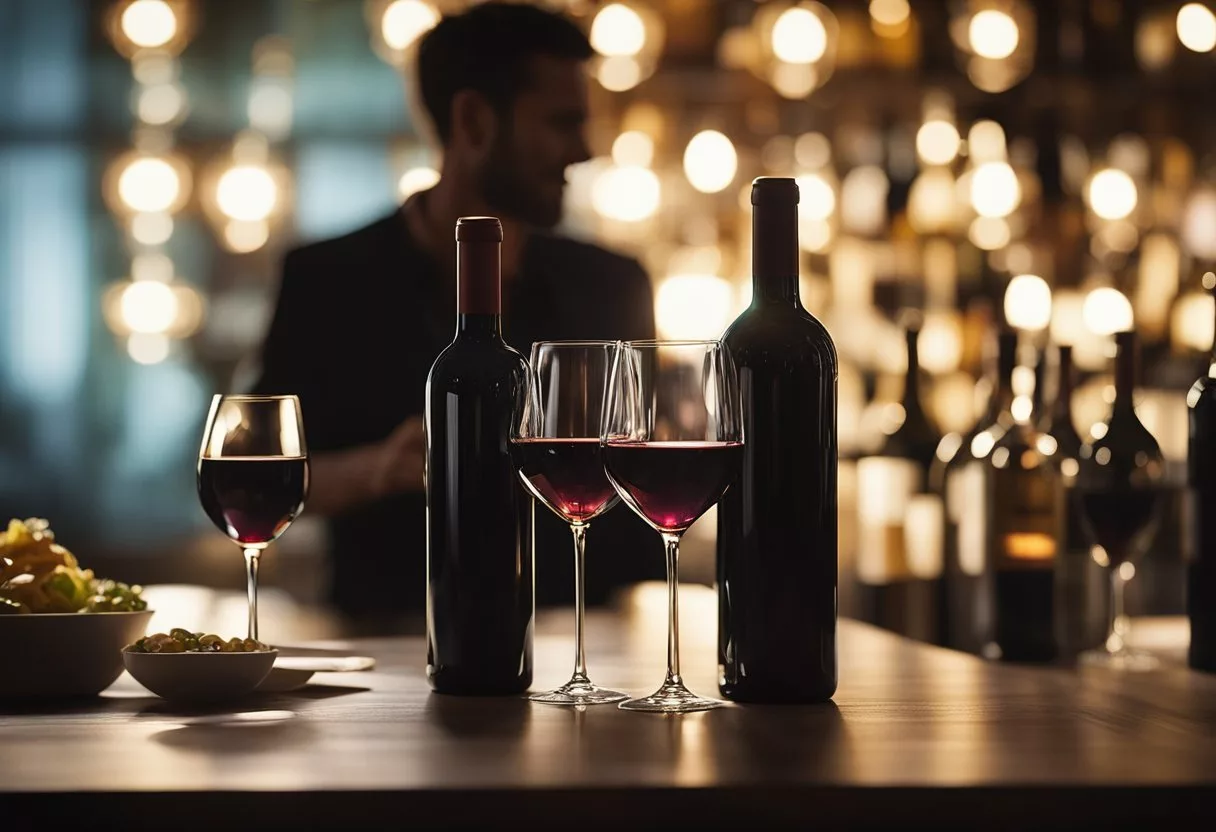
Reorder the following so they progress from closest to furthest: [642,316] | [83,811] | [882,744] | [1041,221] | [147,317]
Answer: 1. [83,811]
2. [882,744]
3. [642,316]
4. [1041,221]
5. [147,317]

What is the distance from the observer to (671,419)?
0.92 metres

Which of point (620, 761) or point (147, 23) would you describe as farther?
point (147, 23)

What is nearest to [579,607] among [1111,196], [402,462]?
[402,462]

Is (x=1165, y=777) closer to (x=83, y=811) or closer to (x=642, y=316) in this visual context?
(x=83, y=811)

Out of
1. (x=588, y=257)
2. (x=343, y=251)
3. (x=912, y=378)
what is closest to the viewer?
(x=912, y=378)

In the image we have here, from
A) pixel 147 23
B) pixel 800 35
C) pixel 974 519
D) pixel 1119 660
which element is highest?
pixel 147 23

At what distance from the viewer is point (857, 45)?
4.92m

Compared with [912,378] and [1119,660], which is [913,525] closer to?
[912,378]

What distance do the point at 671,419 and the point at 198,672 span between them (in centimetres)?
34

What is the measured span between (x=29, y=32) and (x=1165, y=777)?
6144 millimetres

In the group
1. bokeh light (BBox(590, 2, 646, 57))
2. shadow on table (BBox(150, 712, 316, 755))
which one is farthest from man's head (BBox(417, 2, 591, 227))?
bokeh light (BBox(590, 2, 646, 57))

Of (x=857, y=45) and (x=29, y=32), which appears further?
(x=29, y=32)

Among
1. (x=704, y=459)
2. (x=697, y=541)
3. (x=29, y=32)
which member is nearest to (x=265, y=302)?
(x=29, y=32)

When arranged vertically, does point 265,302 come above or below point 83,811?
above
